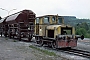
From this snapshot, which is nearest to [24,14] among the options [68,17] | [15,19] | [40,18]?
[15,19]

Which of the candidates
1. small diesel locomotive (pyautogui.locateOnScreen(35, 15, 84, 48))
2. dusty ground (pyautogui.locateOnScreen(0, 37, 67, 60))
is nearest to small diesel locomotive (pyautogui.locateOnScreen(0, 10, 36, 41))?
small diesel locomotive (pyautogui.locateOnScreen(35, 15, 84, 48))

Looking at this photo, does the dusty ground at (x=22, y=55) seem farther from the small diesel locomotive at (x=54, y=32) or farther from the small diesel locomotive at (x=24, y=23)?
the small diesel locomotive at (x=24, y=23)

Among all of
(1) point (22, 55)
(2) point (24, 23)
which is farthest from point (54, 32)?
(2) point (24, 23)

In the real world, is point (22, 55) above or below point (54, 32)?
below

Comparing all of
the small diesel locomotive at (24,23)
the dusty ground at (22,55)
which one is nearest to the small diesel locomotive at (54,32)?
the dusty ground at (22,55)

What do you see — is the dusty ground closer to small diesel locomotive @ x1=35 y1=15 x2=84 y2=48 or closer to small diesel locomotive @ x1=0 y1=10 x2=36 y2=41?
small diesel locomotive @ x1=35 y1=15 x2=84 y2=48

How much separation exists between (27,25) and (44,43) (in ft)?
25.2

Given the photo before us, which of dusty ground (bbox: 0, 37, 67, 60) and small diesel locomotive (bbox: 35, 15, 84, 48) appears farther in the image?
small diesel locomotive (bbox: 35, 15, 84, 48)

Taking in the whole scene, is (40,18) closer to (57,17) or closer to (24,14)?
(57,17)

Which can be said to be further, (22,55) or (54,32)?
(54,32)

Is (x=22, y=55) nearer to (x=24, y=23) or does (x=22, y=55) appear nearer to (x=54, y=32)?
(x=54, y=32)

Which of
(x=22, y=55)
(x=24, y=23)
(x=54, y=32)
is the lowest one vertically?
(x=22, y=55)

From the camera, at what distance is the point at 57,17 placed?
648 inches

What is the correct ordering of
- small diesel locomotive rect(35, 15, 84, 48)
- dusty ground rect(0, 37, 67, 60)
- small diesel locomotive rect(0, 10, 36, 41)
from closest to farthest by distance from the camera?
dusty ground rect(0, 37, 67, 60), small diesel locomotive rect(35, 15, 84, 48), small diesel locomotive rect(0, 10, 36, 41)
